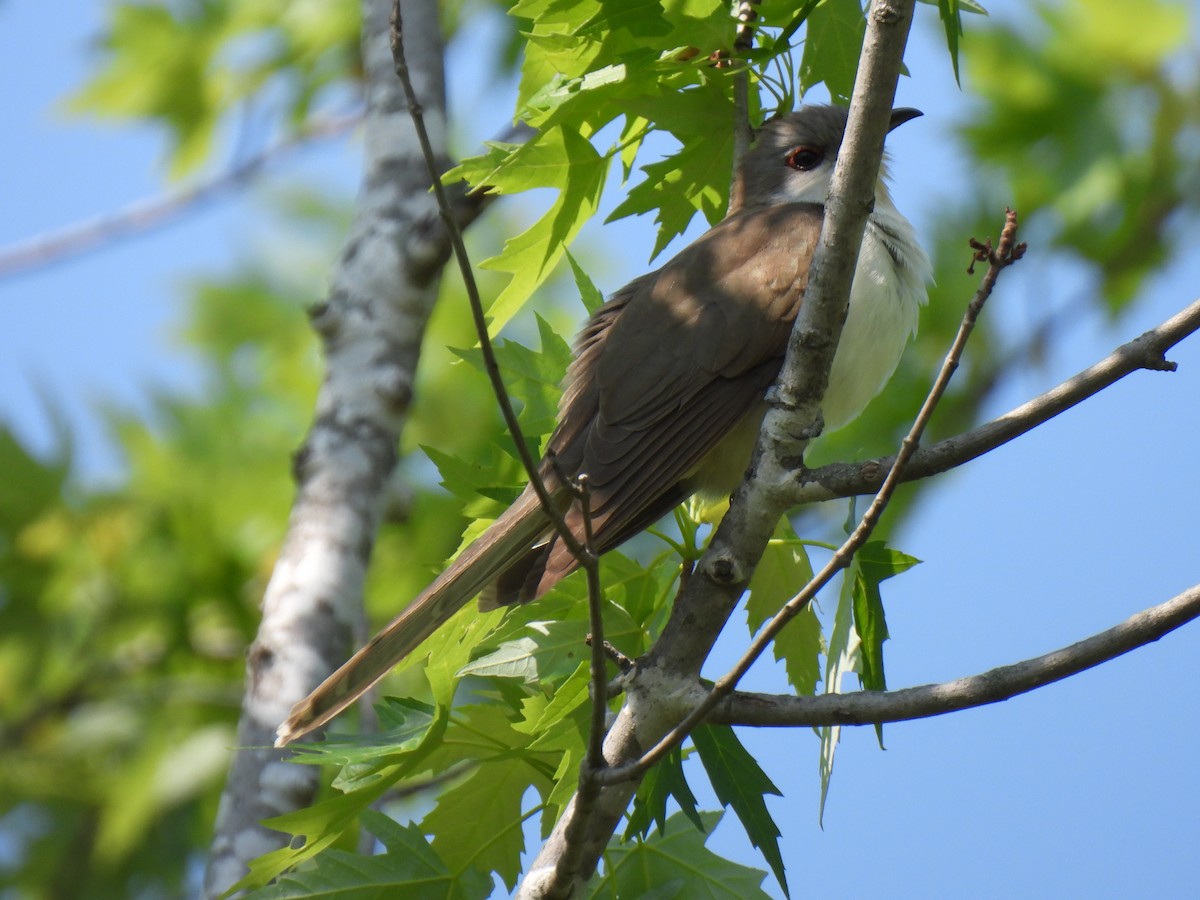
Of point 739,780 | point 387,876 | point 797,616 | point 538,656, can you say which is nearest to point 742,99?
point 797,616

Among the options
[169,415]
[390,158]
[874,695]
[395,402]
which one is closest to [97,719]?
[169,415]

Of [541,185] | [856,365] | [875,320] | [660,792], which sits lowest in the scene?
[660,792]

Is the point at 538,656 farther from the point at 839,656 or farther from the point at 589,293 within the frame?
the point at 589,293

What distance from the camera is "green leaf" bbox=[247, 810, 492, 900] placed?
2740mm

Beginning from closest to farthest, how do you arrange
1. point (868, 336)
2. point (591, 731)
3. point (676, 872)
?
point (591, 731), point (676, 872), point (868, 336)

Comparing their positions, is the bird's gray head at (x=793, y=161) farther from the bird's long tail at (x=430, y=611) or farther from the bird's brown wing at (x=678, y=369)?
the bird's long tail at (x=430, y=611)

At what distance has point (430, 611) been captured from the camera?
3.25 metres

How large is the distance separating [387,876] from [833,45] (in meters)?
2.32

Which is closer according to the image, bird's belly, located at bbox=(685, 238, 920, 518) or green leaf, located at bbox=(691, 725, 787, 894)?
green leaf, located at bbox=(691, 725, 787, 894)

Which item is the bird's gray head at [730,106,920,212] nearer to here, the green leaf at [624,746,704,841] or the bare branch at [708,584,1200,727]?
the green leaf at [624,746,704,841]

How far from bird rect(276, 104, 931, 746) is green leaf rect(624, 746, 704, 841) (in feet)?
1.63

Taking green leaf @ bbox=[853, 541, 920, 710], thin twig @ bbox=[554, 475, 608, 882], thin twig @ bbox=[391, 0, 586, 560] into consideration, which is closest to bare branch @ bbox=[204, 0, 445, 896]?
thin twig @ bbox=[554, 475, 608, 882]

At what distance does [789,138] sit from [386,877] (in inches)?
114

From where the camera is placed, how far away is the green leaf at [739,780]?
9.05 feet
